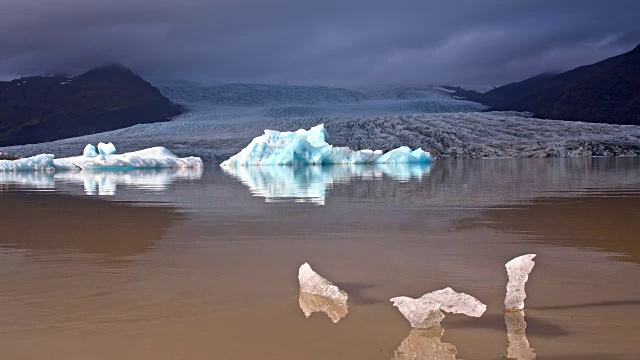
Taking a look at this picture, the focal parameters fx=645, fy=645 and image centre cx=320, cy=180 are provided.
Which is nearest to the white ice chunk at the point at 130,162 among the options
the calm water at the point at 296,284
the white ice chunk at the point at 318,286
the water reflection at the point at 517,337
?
the calm water at the point at 296,284

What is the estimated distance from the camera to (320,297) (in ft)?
11.4

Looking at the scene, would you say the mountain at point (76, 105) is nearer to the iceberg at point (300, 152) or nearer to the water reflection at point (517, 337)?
the iceberg at point (300, 152)

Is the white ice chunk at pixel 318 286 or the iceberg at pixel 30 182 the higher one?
the white ice chunk at pixel 318 286

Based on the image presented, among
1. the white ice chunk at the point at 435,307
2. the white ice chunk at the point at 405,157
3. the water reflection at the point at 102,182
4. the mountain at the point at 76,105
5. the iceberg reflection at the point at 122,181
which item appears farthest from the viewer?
the mountain at the point at 76,105

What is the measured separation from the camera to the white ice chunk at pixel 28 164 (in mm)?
27562

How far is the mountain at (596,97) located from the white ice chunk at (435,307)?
7278cm

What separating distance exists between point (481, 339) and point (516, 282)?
57 cm

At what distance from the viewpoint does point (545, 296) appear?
3.46 meters

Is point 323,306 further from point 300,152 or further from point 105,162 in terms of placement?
point 300,152

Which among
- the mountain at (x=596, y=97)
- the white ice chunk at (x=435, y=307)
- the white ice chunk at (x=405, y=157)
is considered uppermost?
the mountain at (x=596, y=97)

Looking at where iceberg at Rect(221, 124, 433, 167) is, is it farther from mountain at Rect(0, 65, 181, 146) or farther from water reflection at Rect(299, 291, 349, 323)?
mountain at Rect(0, 65, 181, 146)

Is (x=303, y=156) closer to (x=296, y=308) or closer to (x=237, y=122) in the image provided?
(x=237, y=122)

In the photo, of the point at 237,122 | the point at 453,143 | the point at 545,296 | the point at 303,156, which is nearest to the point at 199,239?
the point at 545,296

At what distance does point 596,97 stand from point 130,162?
72599mm
